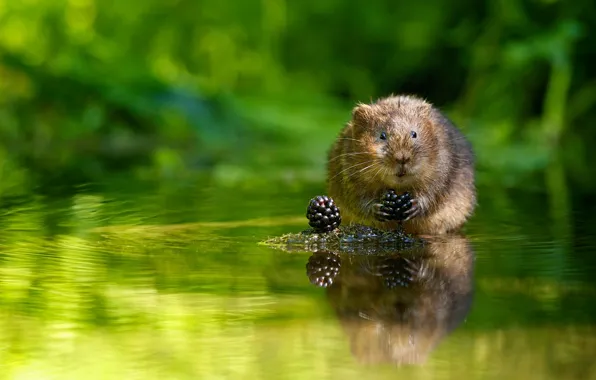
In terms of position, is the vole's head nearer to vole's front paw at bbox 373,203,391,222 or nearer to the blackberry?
vole's front paw at bbox 373,203,391,222

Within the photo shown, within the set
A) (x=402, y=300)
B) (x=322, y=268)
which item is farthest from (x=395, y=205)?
(x=402, y=300)

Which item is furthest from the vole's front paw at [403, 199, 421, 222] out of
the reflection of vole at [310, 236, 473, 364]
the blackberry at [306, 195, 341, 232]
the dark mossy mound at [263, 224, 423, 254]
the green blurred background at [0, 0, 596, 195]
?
the green blurred background at [0, 0, 596, 195]

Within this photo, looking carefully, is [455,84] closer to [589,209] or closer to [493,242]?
[589,209]

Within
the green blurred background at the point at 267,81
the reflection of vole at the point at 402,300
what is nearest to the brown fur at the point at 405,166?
the reflection of vole at the point at 402,300

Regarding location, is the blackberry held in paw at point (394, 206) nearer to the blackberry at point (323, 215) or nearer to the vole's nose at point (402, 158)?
the vole's nose at point (402, 158)

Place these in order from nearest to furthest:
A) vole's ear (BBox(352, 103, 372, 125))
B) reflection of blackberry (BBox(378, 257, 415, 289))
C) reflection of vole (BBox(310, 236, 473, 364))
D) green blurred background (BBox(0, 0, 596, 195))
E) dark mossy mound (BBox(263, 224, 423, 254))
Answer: reflection of vole (BBox(310, 236, 473, 364)) → reflection of blackberry (BBox(378, 257, 415, 289)) → dark mossy mound (BBox(263, 224, 423, 254)) → vole's ear (BBox(352, 103, 372, 125)) → green blurred background (BBox(0, 0, 596, 195))

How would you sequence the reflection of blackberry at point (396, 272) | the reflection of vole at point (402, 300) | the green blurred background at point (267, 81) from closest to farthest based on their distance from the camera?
the reflection of vole at point (402, 300)
the reflection of blackberry at point (396, 272)
the green blurred background at point (267, 81)
